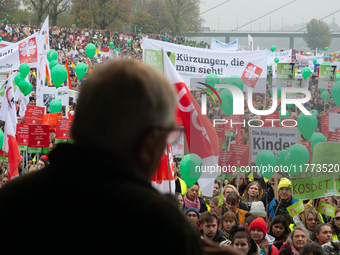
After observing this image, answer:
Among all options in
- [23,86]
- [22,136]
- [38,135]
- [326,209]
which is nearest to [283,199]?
[326,209]

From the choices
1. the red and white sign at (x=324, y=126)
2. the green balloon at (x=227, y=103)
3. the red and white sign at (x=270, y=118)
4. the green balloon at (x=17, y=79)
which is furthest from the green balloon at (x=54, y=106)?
the red and white sign at (x=324, y=126)

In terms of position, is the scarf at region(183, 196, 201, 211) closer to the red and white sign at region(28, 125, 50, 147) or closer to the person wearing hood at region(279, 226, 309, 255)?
the person wearing hood at region(279, 226, 309, 255)

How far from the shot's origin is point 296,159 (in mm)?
5332

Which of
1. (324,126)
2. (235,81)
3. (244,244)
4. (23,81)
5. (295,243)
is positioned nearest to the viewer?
(244,244)

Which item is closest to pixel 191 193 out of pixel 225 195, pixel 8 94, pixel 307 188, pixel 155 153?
pixel 225 195

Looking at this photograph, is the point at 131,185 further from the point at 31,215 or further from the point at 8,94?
the point at 8,94

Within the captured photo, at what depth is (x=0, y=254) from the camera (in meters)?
0.84

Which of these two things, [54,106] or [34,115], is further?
[54,106]

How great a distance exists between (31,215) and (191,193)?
496cm

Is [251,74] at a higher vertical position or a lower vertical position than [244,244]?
higher

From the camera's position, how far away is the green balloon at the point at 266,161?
5793 mm

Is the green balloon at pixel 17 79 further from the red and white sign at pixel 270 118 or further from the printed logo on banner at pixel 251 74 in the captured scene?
the red and white sign at pixel 270 118

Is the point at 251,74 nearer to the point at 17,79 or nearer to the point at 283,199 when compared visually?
the point at 17,79

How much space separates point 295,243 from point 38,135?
406 cm
